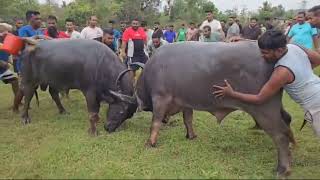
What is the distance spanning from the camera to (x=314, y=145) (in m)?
6.88

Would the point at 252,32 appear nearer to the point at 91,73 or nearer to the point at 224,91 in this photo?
the point at 91,73

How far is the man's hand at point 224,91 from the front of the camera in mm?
5517

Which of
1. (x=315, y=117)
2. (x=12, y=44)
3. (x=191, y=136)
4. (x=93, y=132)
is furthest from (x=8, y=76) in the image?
(x=315, y=117)

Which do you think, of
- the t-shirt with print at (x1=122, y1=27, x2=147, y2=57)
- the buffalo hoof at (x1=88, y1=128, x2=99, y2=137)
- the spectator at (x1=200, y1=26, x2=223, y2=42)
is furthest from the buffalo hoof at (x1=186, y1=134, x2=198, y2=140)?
the spectator at (x1=200, y1=26, x2=223, y2=42)

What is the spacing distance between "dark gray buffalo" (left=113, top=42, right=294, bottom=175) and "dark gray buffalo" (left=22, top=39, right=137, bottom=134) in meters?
0.58

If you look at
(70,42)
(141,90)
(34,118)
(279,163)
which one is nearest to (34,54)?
(70,42)

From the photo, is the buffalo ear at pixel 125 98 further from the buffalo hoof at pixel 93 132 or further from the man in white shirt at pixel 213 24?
the man in white shirt at pixel 213 24

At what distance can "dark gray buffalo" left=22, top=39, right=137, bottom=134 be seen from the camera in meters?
7.63

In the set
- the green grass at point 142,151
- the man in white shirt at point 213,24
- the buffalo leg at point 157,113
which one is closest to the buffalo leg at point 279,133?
the green grass at point 142,151

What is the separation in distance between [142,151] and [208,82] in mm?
1461

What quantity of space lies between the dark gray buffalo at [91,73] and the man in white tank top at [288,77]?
8.83 feet

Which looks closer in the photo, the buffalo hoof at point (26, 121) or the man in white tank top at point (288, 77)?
the man in white tank top at point (288, 77)

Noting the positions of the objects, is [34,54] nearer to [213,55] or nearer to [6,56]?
[6,56]

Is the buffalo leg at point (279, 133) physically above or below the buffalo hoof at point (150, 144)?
above
